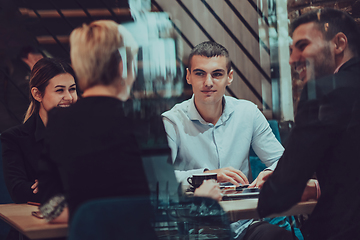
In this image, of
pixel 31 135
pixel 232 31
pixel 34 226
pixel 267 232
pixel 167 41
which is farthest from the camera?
pixel 232 31

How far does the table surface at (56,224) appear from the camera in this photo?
0.95 metres

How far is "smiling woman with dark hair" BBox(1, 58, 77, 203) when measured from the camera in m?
1.67

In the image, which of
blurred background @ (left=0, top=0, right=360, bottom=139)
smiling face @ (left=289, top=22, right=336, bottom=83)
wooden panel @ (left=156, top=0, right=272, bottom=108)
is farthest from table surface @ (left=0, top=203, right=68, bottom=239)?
wooden panel @ (left=156, top=0, right=272, bottom=108)

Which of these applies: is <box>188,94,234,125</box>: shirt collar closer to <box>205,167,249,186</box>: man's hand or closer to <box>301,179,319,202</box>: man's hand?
<box>205,167,249,186</box>: man's hand

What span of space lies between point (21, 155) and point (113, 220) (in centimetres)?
108

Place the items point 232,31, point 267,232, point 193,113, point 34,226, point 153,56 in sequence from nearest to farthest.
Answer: point 34,226, point 153,56, point 267,232, point 193,113, point 232,31

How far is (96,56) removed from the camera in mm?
946

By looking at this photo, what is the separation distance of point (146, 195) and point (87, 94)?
33cm

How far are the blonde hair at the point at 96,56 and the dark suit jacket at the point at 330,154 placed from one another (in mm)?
591

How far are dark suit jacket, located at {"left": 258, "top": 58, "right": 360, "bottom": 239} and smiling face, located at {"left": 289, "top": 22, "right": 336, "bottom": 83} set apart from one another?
3 cm

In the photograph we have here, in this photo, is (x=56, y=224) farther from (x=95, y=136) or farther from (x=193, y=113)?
(x=193, y=113)

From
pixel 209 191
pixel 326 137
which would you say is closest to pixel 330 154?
pixel 326 137

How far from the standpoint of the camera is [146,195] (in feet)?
3.17

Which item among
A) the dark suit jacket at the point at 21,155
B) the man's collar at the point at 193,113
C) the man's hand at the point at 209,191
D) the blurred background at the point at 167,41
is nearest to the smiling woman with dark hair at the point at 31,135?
the dark suit jacket at the point at 21,155
